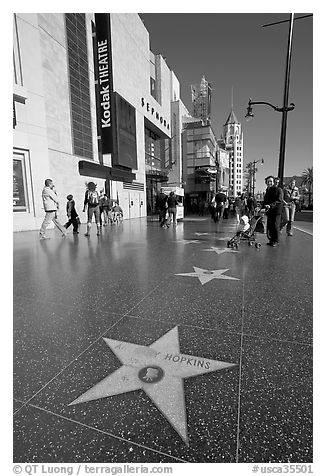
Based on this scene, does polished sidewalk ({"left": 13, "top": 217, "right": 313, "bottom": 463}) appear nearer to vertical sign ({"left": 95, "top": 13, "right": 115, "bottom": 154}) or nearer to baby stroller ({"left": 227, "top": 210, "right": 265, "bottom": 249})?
baby stroller ({"left": 227, "top": 210, "right": 265, "bottom": 249})

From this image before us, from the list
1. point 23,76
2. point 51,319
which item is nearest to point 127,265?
point 51,319

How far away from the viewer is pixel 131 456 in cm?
128

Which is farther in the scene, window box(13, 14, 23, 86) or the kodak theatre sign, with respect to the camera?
the kodak theatre sign

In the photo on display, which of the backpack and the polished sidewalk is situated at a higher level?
the backpack

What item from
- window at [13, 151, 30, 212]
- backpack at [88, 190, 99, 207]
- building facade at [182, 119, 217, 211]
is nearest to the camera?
backpack at [88, 190, 99, 207]

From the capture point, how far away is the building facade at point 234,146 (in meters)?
132

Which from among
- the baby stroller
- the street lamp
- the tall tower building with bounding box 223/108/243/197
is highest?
the tall tower building with bounding box 223/108/243/197

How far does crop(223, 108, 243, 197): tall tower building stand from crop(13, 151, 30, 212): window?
12708 cm

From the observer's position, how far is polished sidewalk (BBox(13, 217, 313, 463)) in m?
1.33

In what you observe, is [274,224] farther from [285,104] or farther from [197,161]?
[197,161]

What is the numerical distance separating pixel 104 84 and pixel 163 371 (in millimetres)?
22012

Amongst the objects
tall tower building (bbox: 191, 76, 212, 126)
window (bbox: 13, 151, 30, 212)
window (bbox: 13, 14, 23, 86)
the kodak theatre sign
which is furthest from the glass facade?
tall tower building (bbox: 191, 76, 212, 126)

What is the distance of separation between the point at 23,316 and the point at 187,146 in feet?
166

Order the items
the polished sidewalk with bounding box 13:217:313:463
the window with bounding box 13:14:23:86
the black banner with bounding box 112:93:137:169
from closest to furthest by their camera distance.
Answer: the polished sidewalk with bounding box 13:217:313:463 < the window with bounding box 13:14:23:86 < the black banner with bounding box 112:93:137:169
